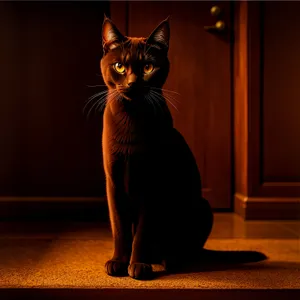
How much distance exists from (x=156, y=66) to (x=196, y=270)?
62 centimetres

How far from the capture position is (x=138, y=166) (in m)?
1.25

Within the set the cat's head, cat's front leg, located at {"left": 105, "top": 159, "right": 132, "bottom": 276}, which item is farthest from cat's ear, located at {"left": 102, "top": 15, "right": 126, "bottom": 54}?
cat's front leg, located at {"left": 105, "top": 159, "right": 132, "bottom": 276}

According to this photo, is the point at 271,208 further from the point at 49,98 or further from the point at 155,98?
the point at 49,98

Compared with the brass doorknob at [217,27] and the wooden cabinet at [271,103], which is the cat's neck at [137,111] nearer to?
the wooden cabinet at [271,103]

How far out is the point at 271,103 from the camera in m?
2.18

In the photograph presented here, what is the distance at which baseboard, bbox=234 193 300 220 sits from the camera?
214 cm

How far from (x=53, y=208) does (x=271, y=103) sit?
126 cm

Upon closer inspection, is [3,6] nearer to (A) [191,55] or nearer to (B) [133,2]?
(B) [133,2]

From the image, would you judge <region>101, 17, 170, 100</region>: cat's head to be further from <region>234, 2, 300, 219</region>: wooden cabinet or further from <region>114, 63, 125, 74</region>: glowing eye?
<region>234, 2, 300, 219</region>: wooden cabinet

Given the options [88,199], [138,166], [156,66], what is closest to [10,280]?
[138,166]

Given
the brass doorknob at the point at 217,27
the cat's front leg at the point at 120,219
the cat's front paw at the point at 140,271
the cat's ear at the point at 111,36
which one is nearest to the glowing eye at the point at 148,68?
the cat's ear at the point at 111,36

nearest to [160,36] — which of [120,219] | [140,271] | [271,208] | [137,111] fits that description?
[137,111]

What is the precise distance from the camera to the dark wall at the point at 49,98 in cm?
235

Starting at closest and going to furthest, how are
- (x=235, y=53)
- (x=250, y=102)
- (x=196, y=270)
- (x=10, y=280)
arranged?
(x=10, y=280)
(x=196, y=270)
(x=250, y=102)
(x=235, y=53)
